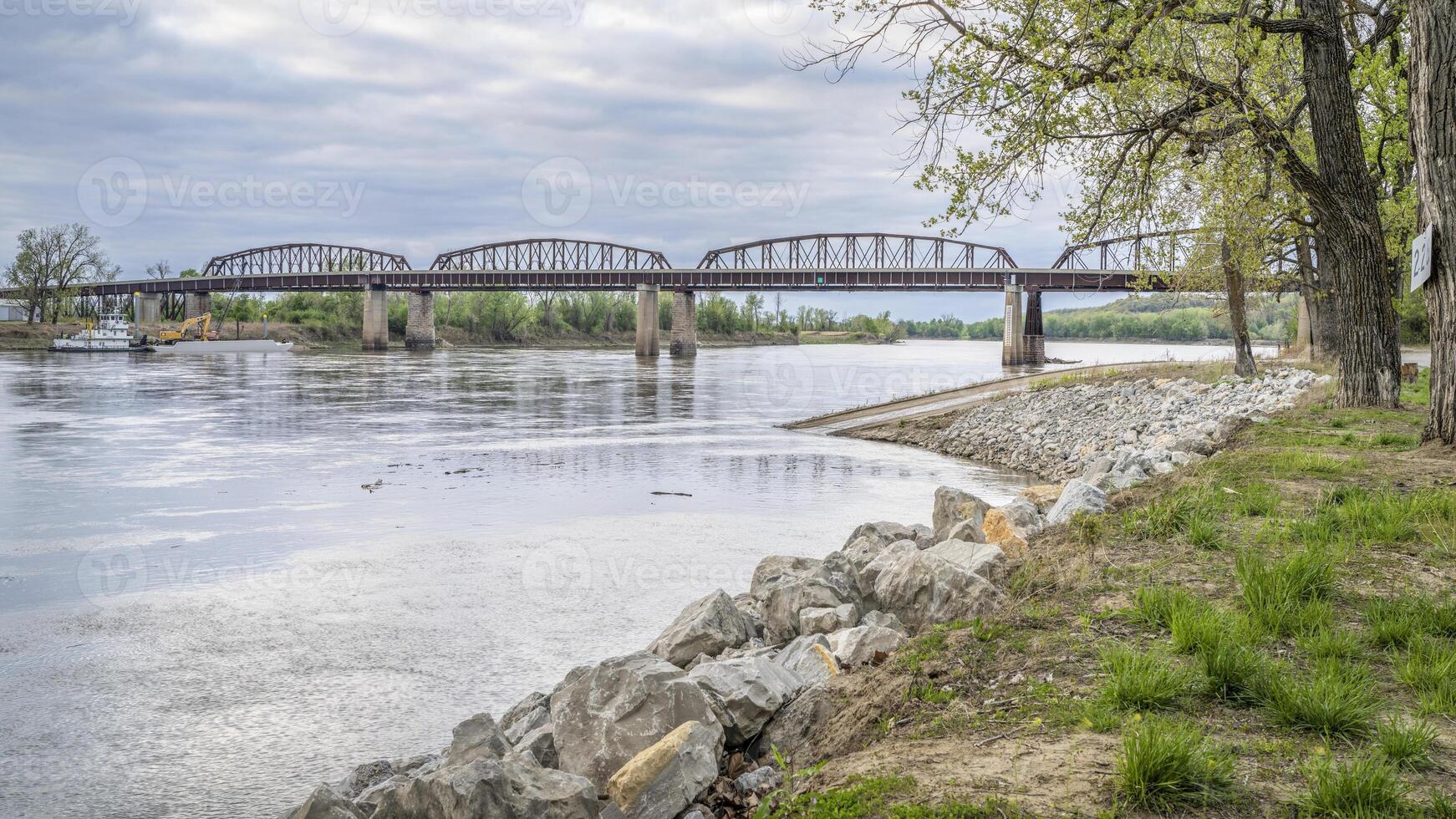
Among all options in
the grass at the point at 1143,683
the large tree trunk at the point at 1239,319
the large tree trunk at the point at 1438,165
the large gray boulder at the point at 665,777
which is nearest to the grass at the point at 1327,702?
the grass at the point at 1143,683

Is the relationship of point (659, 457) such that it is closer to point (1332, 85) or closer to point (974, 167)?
point (974, 167)

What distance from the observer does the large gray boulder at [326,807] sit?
236 inches

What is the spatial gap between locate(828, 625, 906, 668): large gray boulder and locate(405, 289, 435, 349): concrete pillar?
163 metres

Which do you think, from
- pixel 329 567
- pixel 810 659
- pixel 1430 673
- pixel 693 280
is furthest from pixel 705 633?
pixel 693 280

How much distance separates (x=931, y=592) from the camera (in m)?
9.16

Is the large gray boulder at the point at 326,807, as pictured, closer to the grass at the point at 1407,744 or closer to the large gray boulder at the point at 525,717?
the large gray boulder at the point at 525,717

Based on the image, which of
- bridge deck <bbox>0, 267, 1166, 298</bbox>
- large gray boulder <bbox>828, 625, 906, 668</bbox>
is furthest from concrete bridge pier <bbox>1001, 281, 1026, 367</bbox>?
large gray boulder <bbox>828, 625, 906, 668</bbox>

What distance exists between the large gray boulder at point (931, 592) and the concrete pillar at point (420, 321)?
16141cm

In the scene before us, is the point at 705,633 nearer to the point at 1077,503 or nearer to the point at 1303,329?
the point at 1077,503

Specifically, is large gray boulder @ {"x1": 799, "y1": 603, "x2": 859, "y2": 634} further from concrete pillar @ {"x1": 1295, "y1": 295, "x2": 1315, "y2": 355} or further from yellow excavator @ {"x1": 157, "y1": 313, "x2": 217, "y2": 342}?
yellow excavator @ {"x1": 157, "y1": 313, "x2": 217, "y2": 342}

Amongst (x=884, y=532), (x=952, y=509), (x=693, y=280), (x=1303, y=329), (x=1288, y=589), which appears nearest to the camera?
(x=1288, y=589)

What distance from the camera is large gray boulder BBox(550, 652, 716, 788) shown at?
21.7 feet

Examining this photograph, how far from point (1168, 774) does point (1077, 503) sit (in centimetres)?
801

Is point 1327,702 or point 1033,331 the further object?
point 1033,331
